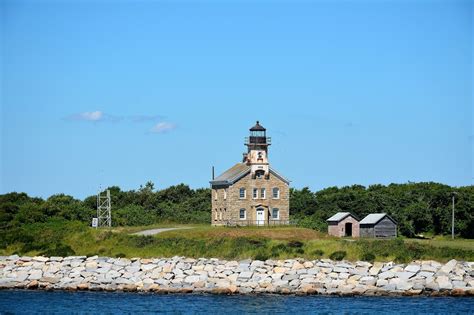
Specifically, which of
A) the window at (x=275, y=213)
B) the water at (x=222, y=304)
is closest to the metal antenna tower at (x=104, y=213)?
the window at (x=275, y=213)

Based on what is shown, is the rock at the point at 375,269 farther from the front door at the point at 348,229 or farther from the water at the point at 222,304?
the front door at the point at 348,229

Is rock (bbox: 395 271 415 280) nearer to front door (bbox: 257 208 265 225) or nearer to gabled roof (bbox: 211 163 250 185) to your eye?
front door (bbox: 257 208 265 225)

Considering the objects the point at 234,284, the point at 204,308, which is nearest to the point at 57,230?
the point at 234,284

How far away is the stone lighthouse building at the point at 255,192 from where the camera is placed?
6462 centimetres

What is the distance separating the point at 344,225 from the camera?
211 feet

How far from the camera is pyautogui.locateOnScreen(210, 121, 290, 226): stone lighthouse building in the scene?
64.6m

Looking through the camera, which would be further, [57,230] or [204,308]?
[57,230]

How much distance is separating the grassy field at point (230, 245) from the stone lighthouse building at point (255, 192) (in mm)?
4207

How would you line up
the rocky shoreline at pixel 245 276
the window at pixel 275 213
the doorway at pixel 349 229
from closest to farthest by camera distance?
the rocky shoreline at pixel 245 276
the doorway at pixel 349 229
the window at pixel 275 213

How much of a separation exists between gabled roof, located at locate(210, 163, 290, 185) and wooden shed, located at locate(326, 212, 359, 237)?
14.7 feet

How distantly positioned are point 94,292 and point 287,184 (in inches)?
880

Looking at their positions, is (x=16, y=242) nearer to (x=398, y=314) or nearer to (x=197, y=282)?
(x=197, y=282)

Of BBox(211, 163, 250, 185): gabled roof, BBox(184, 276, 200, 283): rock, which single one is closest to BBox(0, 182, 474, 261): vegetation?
BBox(211, 163, 250, 185): gabled roof

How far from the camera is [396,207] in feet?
235
